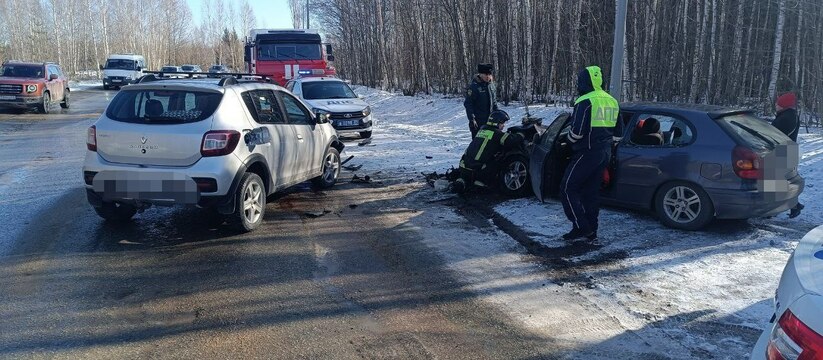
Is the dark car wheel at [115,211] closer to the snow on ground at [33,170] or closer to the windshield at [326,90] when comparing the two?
the snow on ground at [33,170]

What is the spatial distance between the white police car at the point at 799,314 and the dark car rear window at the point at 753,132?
14.0 feet

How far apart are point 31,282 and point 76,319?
1042 mm

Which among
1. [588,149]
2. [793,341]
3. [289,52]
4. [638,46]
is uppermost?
[289,52]

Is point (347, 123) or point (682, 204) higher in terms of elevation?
point (347, 123)

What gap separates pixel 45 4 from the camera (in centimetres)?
6388

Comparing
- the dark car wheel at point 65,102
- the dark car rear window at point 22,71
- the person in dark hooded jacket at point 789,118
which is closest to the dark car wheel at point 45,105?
the dark car rear window at point 22,71

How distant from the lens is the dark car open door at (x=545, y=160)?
714 cm

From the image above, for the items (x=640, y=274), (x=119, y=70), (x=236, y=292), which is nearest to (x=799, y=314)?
(x=640, y=274)

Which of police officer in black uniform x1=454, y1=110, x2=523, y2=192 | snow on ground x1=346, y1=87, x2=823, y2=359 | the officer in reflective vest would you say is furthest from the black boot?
police officer in black uniform x1=454, y1=110, x2=523, y2=192

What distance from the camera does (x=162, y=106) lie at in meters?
6.25

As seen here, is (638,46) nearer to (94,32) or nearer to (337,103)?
(337,103)

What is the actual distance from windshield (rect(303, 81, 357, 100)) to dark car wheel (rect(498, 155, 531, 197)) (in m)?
8.48

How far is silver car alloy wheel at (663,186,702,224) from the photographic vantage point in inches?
256

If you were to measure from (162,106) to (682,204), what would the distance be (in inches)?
226
